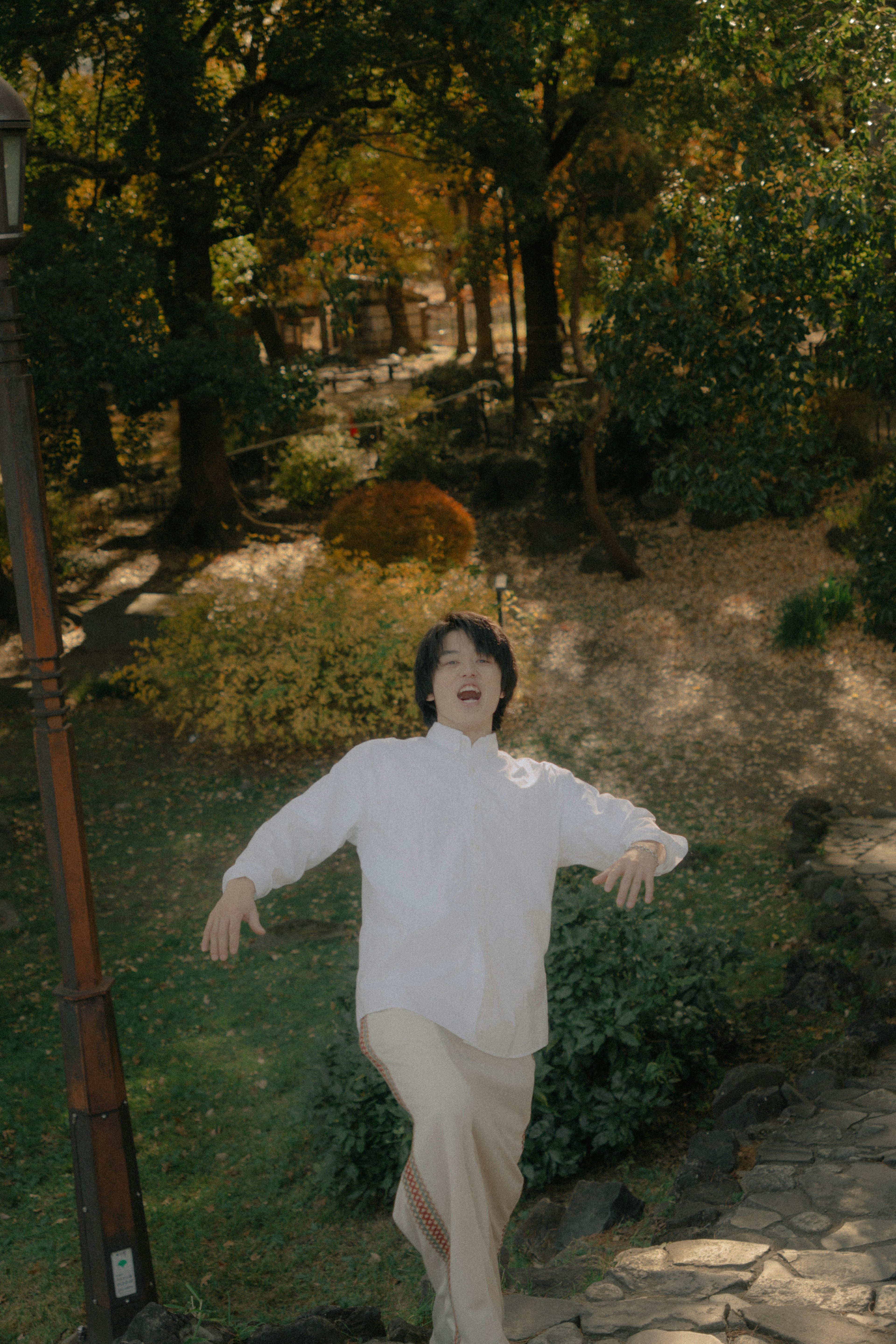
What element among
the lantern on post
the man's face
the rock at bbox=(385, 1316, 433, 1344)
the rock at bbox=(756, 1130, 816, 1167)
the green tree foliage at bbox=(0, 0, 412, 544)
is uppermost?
the green tree foliage at bbox=(0, 0, 412, 544)

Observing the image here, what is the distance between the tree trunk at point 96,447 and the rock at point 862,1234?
30.1ft

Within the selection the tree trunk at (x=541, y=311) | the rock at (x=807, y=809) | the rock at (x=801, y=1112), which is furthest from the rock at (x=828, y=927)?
the tree trunk at (x=541, y=311)

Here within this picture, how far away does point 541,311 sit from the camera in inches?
698

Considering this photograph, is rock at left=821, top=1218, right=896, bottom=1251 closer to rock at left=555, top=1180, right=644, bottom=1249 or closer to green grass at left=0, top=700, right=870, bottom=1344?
green grass at left=0, top=700, right=870, bottom=1344

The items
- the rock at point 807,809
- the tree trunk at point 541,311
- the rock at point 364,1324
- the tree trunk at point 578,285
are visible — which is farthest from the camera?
the tree trunk at point 541,311

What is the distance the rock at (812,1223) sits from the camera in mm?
3217

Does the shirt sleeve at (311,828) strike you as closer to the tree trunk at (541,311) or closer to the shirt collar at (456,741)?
the shirt collar at (456,741)

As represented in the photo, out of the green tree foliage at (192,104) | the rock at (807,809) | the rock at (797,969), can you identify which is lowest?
the rock at (797,969)

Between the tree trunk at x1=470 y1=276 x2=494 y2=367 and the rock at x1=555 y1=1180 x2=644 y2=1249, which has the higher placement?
the tree trunk at x1=470 y1=276 x2=494 y2=367

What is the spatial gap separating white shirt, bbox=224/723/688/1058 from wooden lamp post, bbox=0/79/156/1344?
0.90 m

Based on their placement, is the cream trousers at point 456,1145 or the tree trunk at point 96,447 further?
the tree trunk at point 96,447

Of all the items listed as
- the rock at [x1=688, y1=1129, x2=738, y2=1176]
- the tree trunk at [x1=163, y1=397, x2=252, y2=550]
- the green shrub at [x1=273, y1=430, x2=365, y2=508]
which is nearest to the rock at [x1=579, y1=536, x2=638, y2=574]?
the green shrub at [x1=273, y1=430, x2=365, y2=508]

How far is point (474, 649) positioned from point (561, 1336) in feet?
5.42

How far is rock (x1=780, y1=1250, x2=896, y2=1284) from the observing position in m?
2.89
